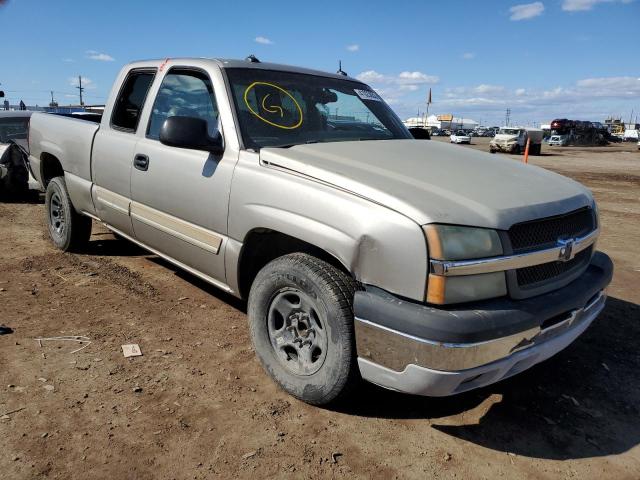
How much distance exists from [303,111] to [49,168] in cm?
355

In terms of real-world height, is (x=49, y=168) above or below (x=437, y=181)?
below

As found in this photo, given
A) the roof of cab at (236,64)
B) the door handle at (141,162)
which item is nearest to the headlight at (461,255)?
the roof of cab at (236,64)

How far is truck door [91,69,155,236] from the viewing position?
407 cm

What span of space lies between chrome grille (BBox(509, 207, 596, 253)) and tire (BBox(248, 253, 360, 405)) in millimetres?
812

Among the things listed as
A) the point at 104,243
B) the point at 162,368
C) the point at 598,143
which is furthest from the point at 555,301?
the point at 598,143

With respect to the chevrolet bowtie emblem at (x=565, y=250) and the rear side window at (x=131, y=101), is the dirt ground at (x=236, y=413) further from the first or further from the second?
the rear side window at (x=131, y=101)

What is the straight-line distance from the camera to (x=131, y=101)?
431cm

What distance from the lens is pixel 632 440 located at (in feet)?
8.86

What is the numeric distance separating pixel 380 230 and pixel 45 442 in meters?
1.87

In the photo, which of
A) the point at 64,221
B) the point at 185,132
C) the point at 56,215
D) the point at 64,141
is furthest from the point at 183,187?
the point at 56,215

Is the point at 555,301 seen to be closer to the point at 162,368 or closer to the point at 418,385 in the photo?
the point at 418,385

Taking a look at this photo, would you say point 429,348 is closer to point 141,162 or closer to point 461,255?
point 461,255

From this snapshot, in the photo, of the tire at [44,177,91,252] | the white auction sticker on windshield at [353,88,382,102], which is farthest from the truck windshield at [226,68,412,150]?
the tire at [44,177,91,252]

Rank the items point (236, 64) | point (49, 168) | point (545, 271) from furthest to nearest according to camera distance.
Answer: point (49, 168) → point (236, 64) → point (545, 271)
